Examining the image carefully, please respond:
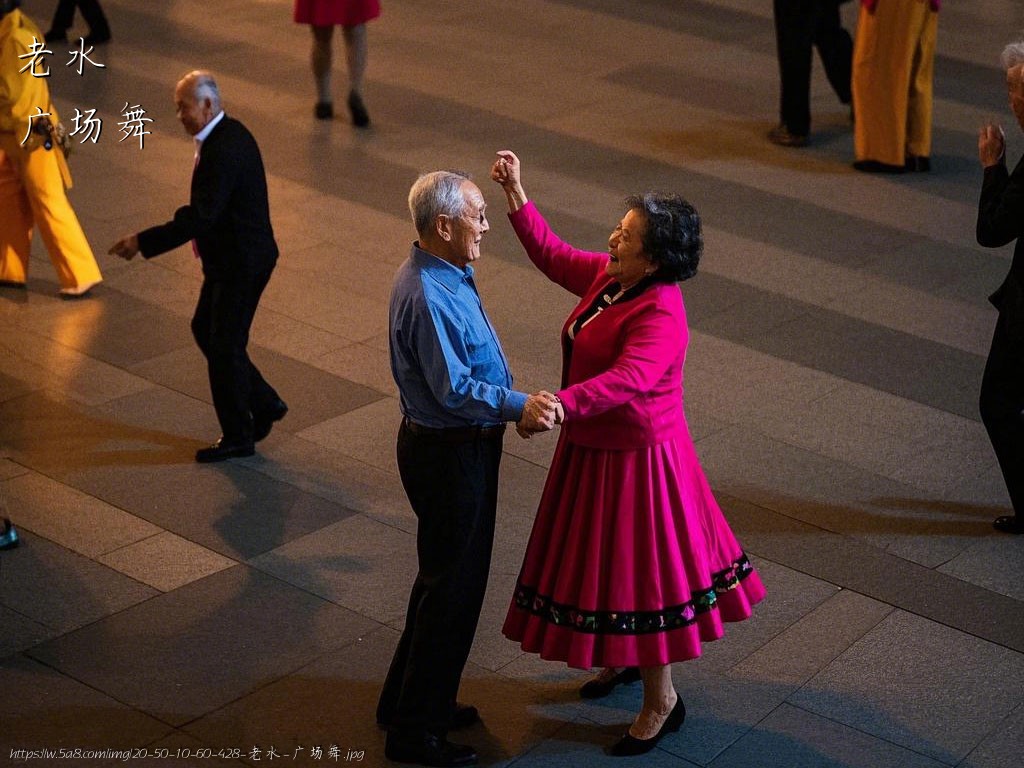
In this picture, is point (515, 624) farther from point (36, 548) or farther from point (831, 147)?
point (831, 147)

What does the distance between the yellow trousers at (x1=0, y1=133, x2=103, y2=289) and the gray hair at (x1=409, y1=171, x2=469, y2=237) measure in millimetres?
4368

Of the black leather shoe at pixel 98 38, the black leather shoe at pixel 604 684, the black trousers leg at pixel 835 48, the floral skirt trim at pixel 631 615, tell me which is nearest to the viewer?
the floral skirt trim at pixel 631 615

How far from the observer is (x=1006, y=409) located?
249 inches

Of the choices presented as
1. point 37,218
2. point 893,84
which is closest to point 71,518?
point 37,218

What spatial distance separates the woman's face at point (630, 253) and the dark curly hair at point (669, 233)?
0.02m

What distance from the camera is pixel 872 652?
5.52m

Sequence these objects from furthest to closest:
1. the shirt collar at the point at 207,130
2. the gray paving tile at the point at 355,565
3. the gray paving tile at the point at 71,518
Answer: the shirt collar at the point at 207,130 < the gray paving tile at the point at 71,518 < the gray paving tile at the point at 355,565

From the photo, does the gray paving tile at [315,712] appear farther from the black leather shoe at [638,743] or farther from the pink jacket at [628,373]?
the pink jacket at [628,373]

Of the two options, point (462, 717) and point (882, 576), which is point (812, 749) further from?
point (882, 576)

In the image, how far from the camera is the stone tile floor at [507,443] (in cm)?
512

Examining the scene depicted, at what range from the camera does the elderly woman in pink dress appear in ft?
15.2

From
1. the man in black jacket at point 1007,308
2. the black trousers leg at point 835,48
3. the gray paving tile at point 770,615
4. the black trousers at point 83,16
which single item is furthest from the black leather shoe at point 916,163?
the black trousers at point 83,16

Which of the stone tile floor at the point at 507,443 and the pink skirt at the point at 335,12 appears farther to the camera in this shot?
the pink skirt at the point at 335,12

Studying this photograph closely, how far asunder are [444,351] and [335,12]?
23.3 feet
